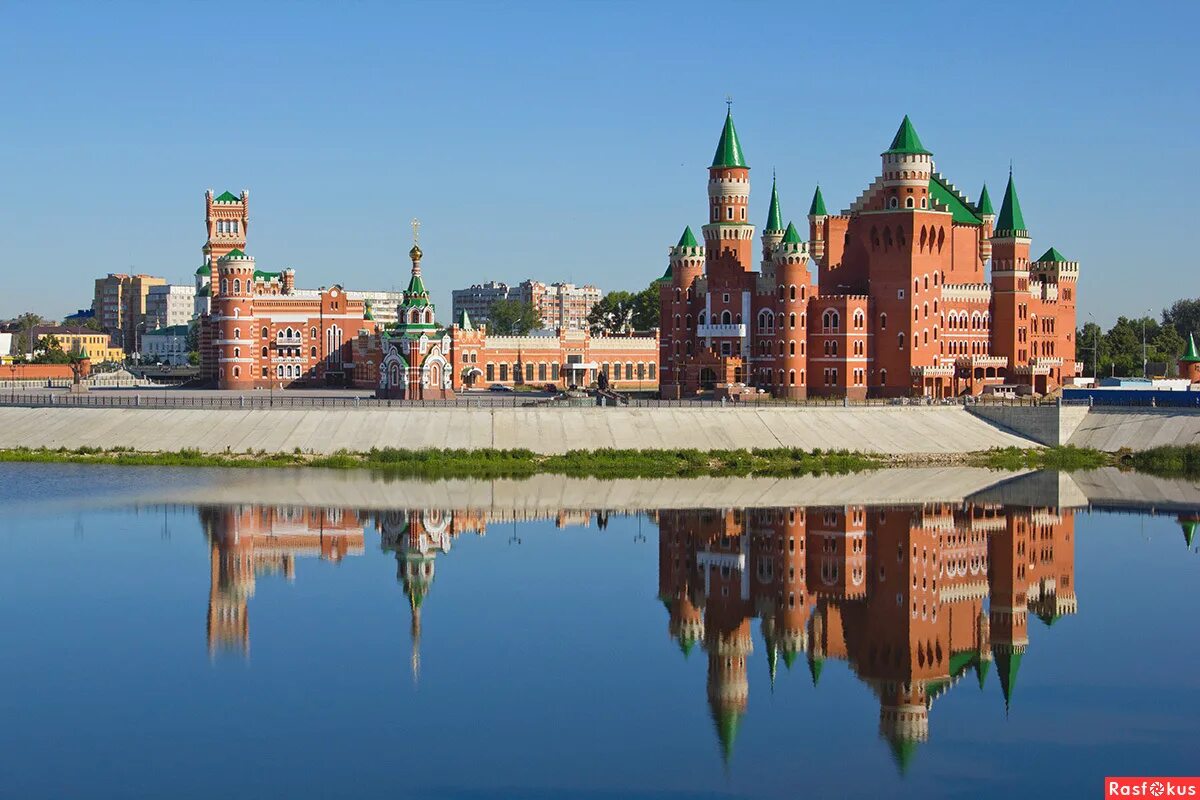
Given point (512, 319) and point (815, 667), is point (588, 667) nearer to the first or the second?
point (815, 667)

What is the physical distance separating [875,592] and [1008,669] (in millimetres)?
8474

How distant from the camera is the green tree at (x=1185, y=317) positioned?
158875mm

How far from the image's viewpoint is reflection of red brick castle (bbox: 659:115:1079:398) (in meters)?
87.7

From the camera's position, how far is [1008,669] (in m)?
34.3

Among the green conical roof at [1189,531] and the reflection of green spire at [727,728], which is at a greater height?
the green conical roof at [1189,531]

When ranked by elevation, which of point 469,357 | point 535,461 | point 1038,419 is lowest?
point 535,461

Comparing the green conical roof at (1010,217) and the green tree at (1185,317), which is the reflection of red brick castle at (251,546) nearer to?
the green conical roof at (1010,217)

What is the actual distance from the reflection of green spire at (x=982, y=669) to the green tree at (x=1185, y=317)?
13135 centimetres

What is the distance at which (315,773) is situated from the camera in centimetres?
2595

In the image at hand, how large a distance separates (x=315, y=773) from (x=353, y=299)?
87.6 metres

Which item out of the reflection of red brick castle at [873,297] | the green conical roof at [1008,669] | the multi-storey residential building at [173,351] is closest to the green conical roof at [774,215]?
the reflection of red brick castle at [873,297]

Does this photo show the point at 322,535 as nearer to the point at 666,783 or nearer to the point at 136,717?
the point at 136,717

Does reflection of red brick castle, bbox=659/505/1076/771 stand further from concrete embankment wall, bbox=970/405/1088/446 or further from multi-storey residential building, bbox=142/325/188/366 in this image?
multi-storey residential building, bbox=142/325/188/366

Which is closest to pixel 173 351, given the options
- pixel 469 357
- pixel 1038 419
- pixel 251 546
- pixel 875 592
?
pixel 469 357
